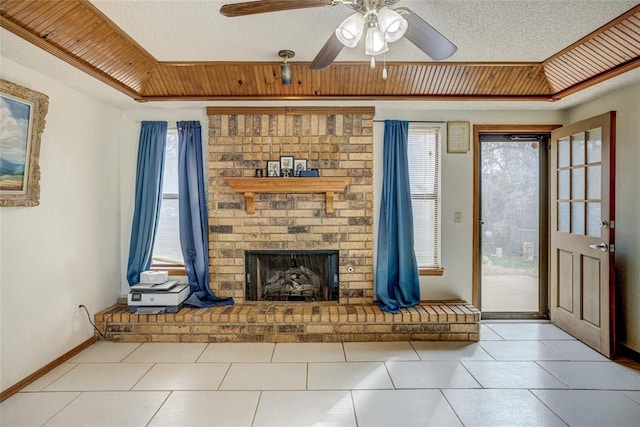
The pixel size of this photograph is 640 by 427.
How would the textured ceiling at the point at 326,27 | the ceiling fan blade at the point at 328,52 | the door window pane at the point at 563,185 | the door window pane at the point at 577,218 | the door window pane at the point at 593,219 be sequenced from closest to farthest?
1. the ceiling fan blade at the point at 328,52
2. the textured ceiling at the point at 326,27
3. the door window pane at the point at 593,219
4. the door window pane at the point at 577,218
5. the door window pane at the point at 563,185

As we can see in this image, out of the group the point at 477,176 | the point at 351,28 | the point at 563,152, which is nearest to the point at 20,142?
the point at 351,28

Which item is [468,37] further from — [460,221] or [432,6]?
[460,221]

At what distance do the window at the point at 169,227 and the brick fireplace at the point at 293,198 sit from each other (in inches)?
17.7

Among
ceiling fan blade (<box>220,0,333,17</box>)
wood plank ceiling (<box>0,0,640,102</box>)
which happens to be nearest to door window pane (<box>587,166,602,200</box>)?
wood plank ceiling (<box>0,0,640,102</box>)

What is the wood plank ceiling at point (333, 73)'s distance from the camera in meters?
2.46

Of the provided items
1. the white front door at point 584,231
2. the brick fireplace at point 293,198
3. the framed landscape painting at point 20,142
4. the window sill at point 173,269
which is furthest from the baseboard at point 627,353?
the framed landscape painting at point 20,142

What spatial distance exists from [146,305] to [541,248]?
4386 mm

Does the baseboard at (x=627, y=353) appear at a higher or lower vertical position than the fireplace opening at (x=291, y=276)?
lower

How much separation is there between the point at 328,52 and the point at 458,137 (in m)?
2.36

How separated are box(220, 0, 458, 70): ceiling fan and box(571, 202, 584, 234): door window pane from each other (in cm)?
246

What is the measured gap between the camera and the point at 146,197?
385 cm

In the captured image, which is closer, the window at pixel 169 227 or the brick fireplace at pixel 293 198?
the brick fireplace at pixel 293 198

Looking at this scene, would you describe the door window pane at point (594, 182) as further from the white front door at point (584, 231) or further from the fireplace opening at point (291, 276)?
the fireplace opening at point (291, 276)

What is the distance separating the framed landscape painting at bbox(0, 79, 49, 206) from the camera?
2443 mm
